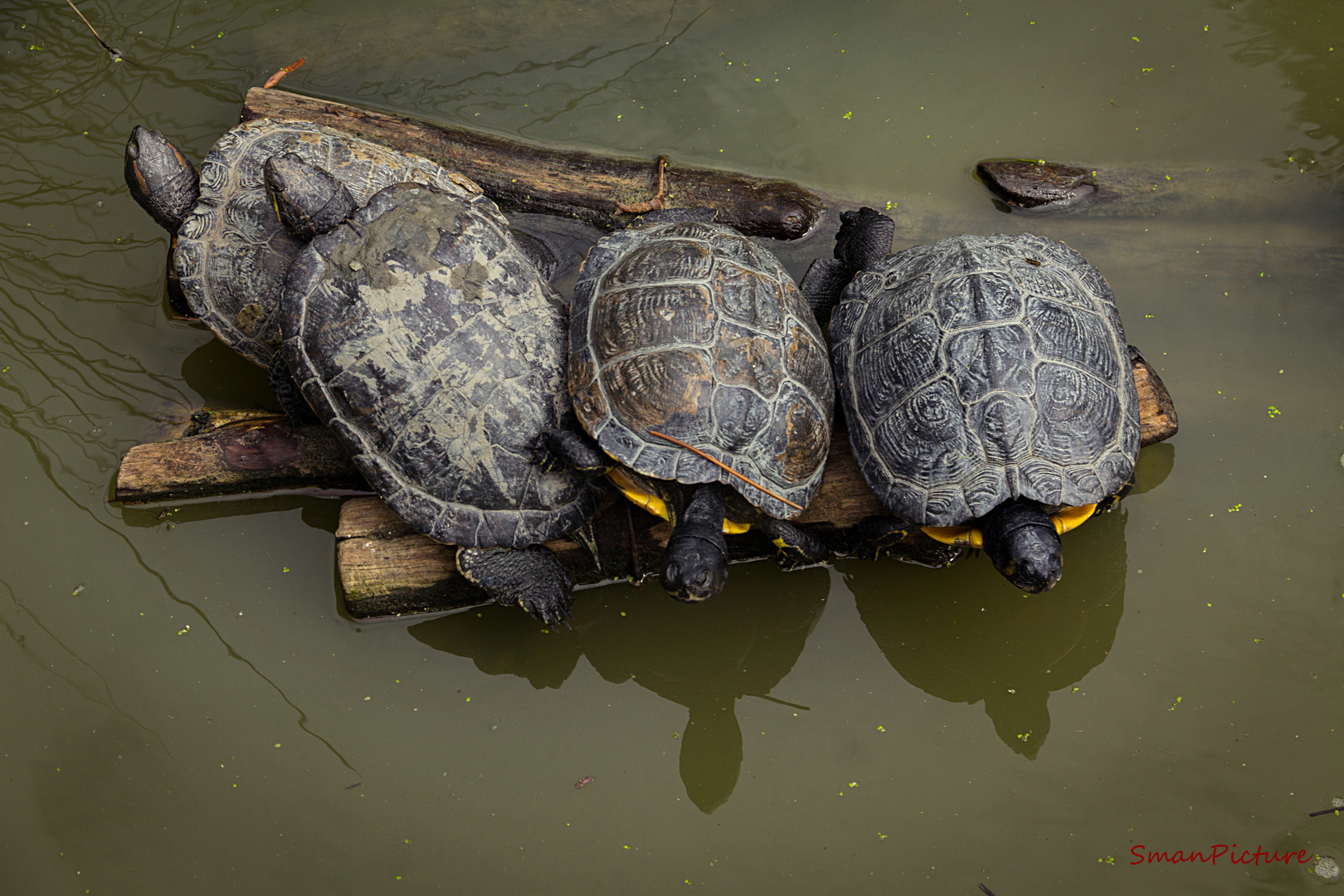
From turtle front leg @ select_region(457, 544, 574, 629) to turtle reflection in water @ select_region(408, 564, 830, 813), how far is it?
1.33ft

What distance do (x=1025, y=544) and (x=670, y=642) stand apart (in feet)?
5.68

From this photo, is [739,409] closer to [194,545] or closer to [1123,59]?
[194,545]

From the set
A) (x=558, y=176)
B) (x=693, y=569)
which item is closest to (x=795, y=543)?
(x=693, y=569)

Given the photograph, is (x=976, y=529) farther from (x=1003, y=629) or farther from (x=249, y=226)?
(x=249, y=226)

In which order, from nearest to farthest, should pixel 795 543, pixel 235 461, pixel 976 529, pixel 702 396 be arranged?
pixel 702 396, pixel 795 543, pixel 976 529, pixel 235 461

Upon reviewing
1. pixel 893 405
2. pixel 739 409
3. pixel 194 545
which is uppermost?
pixel 739 409

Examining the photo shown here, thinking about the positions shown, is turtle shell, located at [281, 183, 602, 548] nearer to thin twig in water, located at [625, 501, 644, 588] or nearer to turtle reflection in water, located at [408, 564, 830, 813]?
thin twig in water, located at [625, 501, 644, 588]

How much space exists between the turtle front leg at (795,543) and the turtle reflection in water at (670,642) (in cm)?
36

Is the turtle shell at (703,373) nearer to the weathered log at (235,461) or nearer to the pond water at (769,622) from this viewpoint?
the pond water at (769,622)

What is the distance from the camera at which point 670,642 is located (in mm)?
3748

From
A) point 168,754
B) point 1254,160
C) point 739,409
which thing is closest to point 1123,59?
point 1254,160

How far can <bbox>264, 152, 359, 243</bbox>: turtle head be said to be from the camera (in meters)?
3.34

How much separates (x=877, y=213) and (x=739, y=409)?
68.4 inches

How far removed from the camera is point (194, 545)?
3.93 metres
